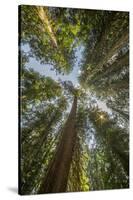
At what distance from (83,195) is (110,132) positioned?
0.75 metres

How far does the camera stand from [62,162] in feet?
19.4

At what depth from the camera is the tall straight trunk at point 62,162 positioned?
19.2ft

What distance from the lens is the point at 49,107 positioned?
5.88 m

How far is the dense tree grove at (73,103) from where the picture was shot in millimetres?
5777

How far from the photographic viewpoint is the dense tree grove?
5777 mm

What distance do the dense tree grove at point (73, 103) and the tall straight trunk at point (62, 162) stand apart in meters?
0.01

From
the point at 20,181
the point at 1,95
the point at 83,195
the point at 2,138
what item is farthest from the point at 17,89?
the point at 83,195

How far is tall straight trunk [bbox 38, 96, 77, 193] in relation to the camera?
584cm

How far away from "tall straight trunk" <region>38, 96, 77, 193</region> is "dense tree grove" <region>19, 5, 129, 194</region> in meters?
0.01

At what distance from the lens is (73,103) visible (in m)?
6.00

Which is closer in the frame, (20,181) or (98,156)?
(20,181)

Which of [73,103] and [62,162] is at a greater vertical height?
[73,103]

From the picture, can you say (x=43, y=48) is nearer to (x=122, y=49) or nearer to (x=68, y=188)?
(x=122, y=49)

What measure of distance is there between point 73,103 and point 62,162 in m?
0.64
